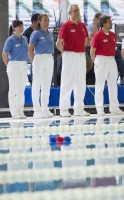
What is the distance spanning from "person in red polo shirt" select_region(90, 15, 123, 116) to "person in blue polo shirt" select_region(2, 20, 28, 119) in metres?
1.24

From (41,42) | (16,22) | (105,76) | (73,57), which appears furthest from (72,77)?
(16,22)

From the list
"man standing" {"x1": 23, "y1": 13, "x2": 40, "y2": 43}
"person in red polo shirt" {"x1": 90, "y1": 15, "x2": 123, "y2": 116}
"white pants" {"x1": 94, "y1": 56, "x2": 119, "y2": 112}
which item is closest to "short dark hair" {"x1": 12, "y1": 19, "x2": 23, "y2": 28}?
"man standing" {"x1": 23, "y1": 13, "x2": 40, "y2": 43}

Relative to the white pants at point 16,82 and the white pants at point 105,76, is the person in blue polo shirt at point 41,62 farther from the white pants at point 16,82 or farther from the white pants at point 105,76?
the white pants at point 105,76

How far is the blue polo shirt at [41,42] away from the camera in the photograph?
8.95m

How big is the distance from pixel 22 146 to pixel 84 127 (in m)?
1.48

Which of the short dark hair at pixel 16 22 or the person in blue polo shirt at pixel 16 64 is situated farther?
the person in blue polo shirt at pixel 16 64

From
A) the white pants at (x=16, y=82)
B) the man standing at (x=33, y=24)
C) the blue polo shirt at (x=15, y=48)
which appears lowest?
the white pants at (x=16, y=82)

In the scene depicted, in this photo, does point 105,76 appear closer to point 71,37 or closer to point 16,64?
point 71,37

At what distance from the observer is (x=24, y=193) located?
2.92m

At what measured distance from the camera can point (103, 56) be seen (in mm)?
9383

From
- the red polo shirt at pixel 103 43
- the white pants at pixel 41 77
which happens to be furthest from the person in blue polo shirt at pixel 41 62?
the red polo shirt at pixel 103 43

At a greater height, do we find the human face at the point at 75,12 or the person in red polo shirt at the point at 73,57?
the human face at the point at 75,12

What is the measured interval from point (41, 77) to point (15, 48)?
0.66 meters

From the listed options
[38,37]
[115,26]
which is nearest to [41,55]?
[38,37]
